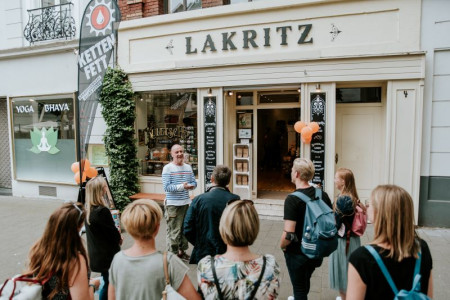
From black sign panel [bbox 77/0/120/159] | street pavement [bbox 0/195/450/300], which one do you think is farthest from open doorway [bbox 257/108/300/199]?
black sign panel [bbox 77/0/120/159]

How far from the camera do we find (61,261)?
224 centimetres

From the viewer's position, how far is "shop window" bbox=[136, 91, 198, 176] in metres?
8.75

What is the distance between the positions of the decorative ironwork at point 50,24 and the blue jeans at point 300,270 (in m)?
9.37

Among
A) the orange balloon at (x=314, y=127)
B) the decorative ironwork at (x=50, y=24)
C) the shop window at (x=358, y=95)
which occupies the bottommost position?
the orange balloon at (x=314, y=127)

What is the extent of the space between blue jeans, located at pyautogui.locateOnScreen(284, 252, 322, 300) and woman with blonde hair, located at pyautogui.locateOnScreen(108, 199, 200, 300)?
144 cm

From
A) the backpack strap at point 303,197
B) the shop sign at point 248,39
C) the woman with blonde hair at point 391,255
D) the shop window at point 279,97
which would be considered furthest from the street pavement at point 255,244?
the shop sign at point 248,39

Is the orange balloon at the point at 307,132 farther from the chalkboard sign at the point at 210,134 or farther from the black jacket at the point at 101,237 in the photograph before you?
the black jacket at the point at 101,237

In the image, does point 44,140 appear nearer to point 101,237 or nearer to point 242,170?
point 242,170

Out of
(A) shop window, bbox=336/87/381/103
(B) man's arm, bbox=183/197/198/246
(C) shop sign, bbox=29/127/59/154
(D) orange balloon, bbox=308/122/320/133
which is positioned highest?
(A) shop window, bbox=336/87/381/103

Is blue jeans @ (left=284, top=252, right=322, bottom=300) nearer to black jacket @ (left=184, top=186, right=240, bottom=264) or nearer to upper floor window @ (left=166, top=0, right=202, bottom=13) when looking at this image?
black jacket @ (left=184, top=186, right=240, bottom=264)

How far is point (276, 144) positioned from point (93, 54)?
7.80 metres

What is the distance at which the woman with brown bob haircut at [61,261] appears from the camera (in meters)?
2.19

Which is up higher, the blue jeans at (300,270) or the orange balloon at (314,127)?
the orange balloon at (314,127)

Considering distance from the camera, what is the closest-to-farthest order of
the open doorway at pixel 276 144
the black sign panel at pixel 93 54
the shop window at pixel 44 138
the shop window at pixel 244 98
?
the black sign panel at pixel 93 54, the shop window at pixel 244 98, the shop window at pixel 44 138, the open doorway at pixel 276 144
